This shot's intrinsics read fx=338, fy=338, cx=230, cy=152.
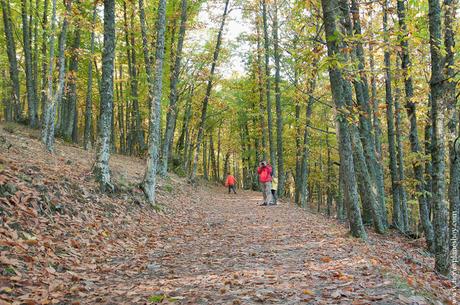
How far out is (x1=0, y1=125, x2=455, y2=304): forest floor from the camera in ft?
13.7

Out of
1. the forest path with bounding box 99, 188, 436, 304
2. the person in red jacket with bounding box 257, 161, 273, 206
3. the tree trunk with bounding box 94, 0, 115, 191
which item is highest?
the tree trunk with bounding box 94, 0, 115, 191

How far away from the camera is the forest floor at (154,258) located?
4172 mm

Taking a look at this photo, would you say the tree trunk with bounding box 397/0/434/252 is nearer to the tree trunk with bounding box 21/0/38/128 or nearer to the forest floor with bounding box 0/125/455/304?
the forest floor with bounding box 0/125/455/304

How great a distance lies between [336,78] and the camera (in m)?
7.94

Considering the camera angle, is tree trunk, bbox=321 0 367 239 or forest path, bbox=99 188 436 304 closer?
forest path, bbox=99 188 436 304

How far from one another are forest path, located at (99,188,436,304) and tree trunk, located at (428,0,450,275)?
142cm

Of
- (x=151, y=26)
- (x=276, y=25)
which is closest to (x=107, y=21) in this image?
(x=151, y=26)

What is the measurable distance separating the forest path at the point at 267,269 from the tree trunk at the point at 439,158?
142 centimetres

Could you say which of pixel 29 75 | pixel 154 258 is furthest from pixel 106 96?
pixel 29 75

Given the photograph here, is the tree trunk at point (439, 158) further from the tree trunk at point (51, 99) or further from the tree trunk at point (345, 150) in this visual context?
the tree trunk at point (51, 99)

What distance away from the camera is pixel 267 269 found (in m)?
5.38

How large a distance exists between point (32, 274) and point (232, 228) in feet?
19.0

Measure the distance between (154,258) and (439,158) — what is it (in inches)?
226

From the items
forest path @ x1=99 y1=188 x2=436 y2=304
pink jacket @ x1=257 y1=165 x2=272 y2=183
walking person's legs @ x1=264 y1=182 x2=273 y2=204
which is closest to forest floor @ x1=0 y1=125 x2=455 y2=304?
forest path @ x1=99 y1=188 x2=436 y2=304
